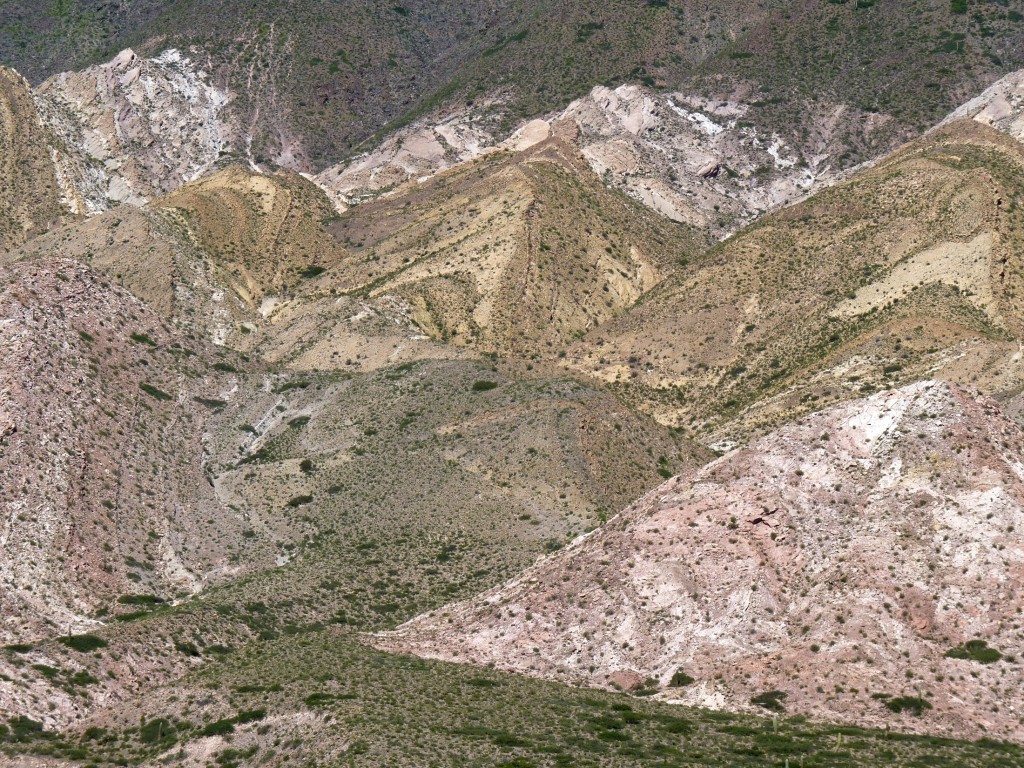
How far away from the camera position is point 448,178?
181250 millimetres

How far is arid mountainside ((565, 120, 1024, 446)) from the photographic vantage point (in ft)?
438

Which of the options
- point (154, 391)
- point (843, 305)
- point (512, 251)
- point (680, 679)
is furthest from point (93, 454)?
point (843, 305)

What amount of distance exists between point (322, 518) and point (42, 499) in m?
18.9

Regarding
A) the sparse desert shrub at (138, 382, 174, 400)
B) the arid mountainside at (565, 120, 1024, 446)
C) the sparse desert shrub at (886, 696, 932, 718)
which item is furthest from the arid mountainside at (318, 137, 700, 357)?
the sparse desert shrub at (886, 696, 932, 718)

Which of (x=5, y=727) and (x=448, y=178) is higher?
(x=448, y=178)

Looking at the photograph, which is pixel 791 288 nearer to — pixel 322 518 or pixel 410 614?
pixel 322 518

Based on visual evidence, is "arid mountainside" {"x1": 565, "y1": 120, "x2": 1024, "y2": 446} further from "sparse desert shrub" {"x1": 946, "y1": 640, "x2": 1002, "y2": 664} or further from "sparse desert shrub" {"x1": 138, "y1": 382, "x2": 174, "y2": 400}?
"sparse desert shrub" {"x1": 946, "y1": 640, "x2": 1002, "y2": 664}

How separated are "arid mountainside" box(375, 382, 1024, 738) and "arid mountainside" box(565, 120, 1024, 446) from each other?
3933cm

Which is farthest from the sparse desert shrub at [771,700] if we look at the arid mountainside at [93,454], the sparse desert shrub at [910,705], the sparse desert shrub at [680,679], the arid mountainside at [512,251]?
the arid mountainside at [512,251]

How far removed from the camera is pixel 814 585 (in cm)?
8400

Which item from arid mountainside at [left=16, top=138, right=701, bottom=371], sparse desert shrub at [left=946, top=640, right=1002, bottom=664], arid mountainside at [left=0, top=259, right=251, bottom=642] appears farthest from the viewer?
arid mountainside at [left=16, top=138, right=701, bottom=371]

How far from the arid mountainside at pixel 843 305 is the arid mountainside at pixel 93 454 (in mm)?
36712

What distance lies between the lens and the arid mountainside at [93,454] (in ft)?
332

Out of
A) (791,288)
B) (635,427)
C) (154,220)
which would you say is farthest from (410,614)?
(154,220)
